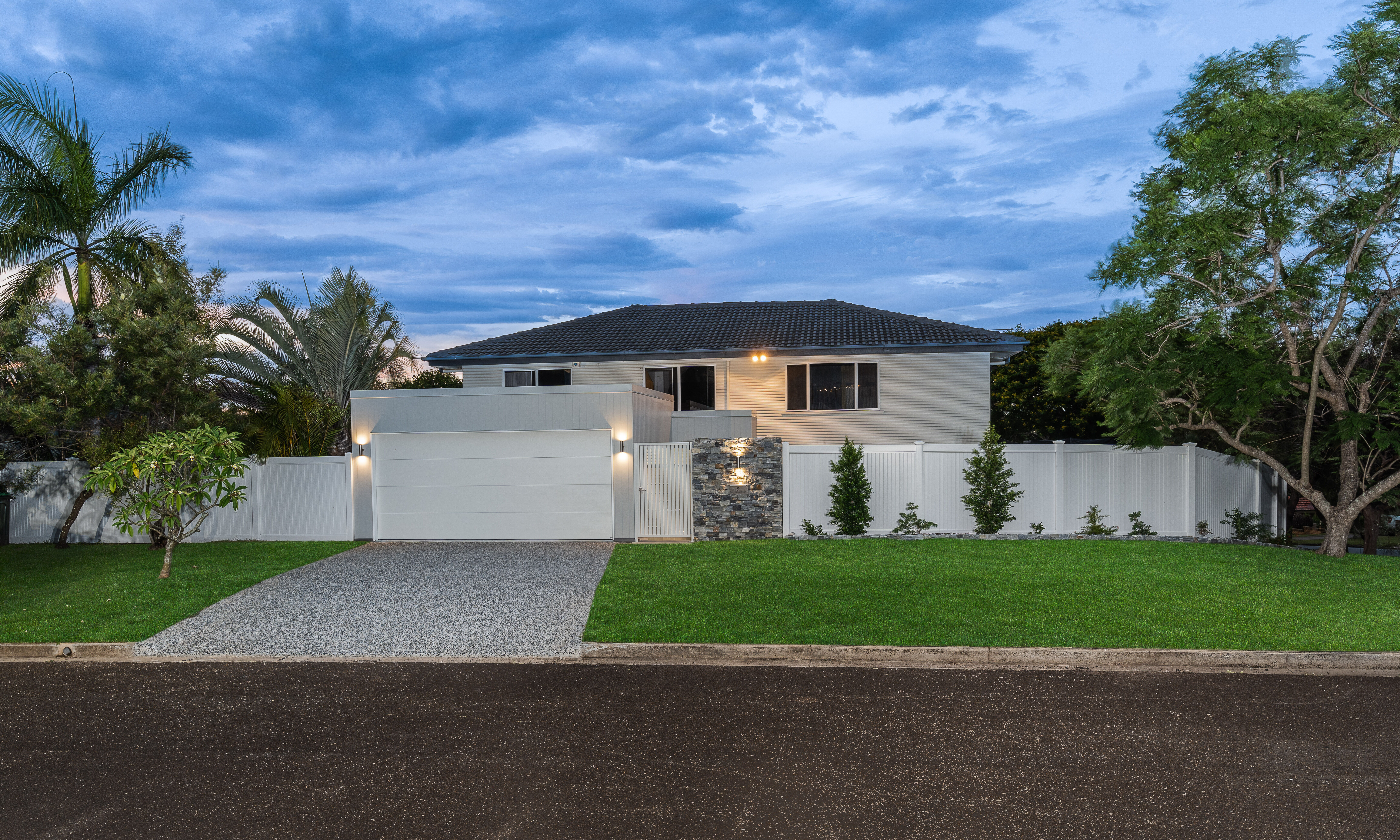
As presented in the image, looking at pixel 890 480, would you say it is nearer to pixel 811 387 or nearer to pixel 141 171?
pixel 811 387

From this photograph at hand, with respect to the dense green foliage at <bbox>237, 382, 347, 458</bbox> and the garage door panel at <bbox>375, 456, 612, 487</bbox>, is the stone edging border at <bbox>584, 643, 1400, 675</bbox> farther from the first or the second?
the dense green foliage at <bbox>237, 382, 347, 458</bbox>

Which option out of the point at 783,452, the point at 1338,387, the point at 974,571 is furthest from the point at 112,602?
the point at 1338,387

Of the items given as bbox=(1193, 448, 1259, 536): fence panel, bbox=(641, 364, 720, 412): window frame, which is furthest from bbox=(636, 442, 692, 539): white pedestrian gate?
bbox=(1193, 448, 1259, 536): fence panel

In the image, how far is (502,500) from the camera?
14.0 m

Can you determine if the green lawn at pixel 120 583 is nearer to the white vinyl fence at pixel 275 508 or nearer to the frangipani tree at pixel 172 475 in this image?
the white vinyl fence at pixel 275 508

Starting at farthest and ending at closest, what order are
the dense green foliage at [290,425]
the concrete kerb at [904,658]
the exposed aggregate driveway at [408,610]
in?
1. the dense green foliage at [290,425]
2. the exposed aggregate driveway at [408,610]
3. the concrete kerb at [904,658]

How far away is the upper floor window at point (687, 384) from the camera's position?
19109 millimetres

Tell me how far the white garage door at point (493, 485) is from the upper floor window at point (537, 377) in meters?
5.76

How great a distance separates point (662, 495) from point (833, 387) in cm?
668

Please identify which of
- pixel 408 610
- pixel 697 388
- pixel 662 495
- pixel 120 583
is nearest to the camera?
pixel 408 610

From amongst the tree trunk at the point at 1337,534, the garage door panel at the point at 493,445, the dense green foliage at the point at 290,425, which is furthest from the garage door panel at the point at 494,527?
the tree trunk at the point at 1337,534

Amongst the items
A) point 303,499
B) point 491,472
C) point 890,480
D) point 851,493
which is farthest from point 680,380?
point 303,499

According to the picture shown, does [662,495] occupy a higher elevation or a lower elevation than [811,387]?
lower

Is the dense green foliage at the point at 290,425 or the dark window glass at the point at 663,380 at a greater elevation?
the dark window glass at the point at 663,380
